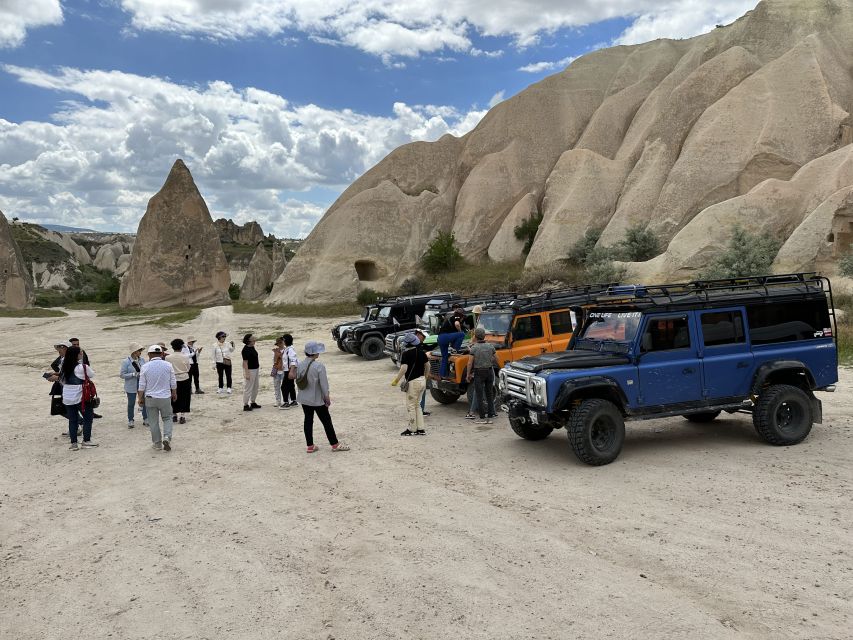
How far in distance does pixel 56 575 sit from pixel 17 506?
8.13 ft

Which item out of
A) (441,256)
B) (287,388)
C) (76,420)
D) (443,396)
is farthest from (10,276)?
(443,396)

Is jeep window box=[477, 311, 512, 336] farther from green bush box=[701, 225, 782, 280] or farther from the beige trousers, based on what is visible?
green bush box=[701, 225, 782, 280]

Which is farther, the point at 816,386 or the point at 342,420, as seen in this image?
the point at 342,420

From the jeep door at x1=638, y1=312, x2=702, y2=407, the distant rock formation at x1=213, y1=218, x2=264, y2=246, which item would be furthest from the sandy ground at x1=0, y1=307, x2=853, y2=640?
the distant rock formation at x1=213, y1=218, x2=264, y2=246

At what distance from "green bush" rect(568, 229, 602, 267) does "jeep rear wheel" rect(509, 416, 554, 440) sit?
93.3ft

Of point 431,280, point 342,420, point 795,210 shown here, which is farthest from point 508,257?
point 342,420

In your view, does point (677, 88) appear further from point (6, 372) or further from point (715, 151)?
point (6, 372)

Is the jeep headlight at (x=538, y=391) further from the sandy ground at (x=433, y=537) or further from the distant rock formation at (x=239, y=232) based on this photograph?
the distant rock formation at (x=239, y=232)

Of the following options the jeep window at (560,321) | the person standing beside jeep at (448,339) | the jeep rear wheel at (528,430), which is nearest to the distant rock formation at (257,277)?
the person standing beside jeep at (448,339)

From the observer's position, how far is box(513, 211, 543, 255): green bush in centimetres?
4293

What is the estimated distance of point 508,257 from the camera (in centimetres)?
4347

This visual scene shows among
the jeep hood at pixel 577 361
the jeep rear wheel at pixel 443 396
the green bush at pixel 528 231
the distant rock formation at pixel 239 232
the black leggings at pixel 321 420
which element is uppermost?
the distant rock formation at pixel 239 232

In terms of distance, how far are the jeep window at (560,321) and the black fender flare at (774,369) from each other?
4.33 meters

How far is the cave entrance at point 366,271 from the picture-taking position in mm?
44562
